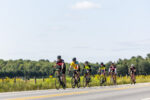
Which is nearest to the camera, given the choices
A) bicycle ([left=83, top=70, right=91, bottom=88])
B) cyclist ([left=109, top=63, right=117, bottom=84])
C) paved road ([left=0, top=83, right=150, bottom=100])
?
paved road ([left=0, top=83, right=150, bottom=100])

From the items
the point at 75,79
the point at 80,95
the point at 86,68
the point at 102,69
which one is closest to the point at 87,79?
the point at 86,68

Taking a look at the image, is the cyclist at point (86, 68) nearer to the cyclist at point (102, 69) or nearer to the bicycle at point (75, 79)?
the bicycle at point (75, 79)

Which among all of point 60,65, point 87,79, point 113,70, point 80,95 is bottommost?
point 80,95

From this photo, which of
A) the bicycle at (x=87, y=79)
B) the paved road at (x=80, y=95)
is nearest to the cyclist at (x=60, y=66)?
the paved road at (x=80, y=95)

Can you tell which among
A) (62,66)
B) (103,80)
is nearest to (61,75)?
(62,66)

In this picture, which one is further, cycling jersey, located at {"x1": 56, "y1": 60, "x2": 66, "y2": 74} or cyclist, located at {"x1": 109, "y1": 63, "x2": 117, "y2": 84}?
cyclist, located at {"x1": 109, "y1": 63, "x2": 117, "y2": 84}

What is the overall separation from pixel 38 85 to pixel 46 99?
34.4 feet

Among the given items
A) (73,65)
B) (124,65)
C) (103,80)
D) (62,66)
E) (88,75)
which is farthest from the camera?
(124,65)

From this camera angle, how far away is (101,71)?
91.9ft

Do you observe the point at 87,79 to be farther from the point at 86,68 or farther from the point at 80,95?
the point at 80,95

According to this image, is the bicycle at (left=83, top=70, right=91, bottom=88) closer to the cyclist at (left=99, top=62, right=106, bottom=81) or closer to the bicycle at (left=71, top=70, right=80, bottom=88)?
the bicycle at (left=71, top=70, right=80, bottom=88)

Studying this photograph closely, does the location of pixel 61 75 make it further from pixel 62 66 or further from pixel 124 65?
pixel 124 65

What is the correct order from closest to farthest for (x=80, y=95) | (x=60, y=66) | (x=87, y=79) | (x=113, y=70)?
1. (x=80, y=95)
2. (x=60, y=66)
3. (x=87, y=79)
4. (x=113, y=70)

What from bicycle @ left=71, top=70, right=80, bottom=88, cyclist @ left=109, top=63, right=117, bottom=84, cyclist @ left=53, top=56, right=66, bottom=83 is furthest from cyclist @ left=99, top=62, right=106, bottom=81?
cyclist @ left=53, top=56, right=66, bottom=83
